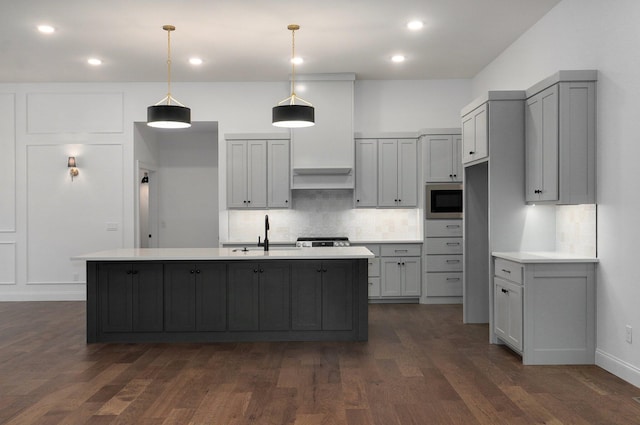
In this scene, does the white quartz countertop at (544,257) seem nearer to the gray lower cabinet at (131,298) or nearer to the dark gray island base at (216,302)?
the dark gray island base at (216,302)

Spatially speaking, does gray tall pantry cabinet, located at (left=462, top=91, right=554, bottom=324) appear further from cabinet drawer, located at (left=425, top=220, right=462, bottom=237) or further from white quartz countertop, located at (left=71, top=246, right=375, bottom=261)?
cabinet drawer, located at (left=425, top=220, right=462, bottom=237)

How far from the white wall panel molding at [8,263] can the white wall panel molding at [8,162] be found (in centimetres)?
23

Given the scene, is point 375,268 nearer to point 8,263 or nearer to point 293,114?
point 293,114

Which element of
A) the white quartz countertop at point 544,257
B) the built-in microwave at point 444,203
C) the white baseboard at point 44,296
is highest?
the built-in microwave at point 444,203

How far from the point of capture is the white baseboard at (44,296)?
8141 millimetres

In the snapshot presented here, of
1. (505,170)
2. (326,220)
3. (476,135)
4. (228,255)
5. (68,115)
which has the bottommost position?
(228,255)

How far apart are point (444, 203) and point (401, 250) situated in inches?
35.7

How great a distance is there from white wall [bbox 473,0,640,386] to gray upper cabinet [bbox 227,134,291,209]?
4202 millimetres

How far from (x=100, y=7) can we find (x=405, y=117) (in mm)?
4607

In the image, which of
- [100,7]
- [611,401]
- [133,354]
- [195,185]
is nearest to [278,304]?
[133,354]

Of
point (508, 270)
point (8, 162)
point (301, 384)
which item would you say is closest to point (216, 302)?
point (301, 384)

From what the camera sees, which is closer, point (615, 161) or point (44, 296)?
Answer: point (615, 161)

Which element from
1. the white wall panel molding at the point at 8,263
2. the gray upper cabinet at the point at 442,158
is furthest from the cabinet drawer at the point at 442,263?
the white wall panel molding at the point at 8,263

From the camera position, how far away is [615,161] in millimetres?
4355
